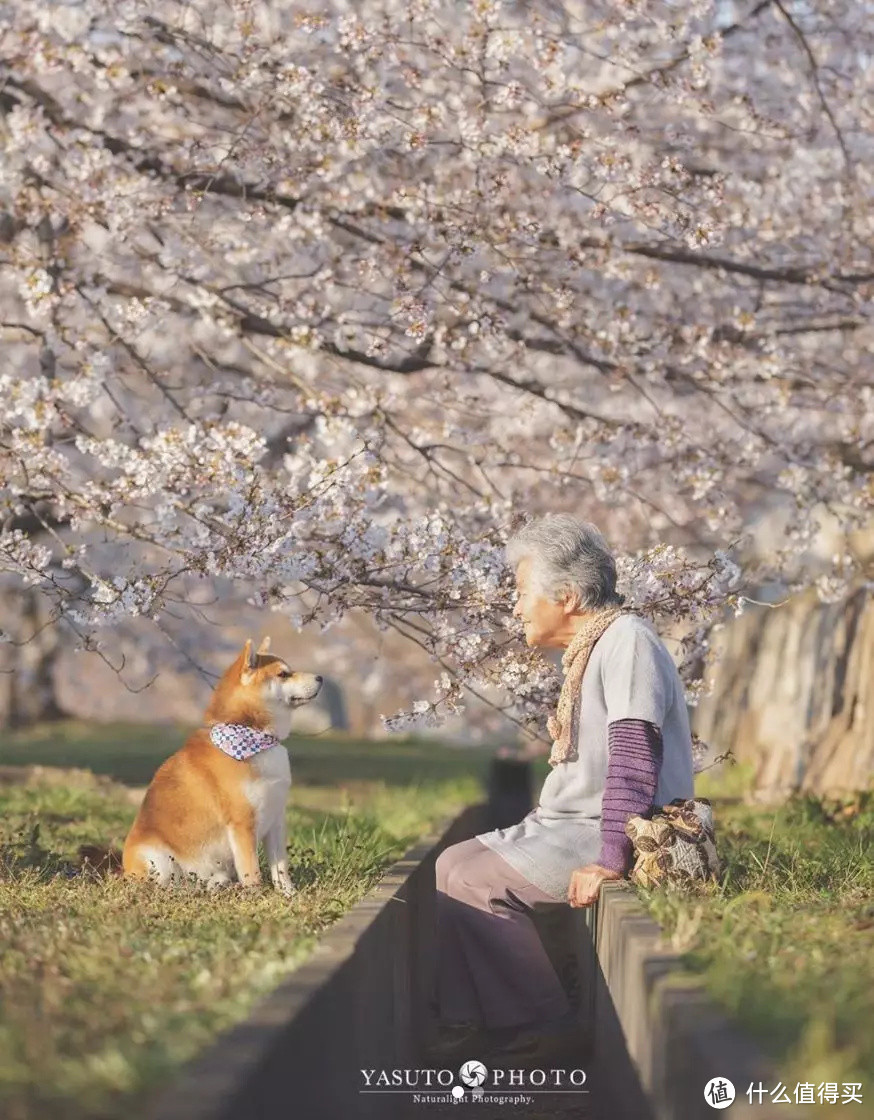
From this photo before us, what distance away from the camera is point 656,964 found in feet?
14.2

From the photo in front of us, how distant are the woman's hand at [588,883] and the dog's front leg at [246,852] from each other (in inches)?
52.7

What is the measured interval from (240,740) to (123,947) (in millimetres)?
1768

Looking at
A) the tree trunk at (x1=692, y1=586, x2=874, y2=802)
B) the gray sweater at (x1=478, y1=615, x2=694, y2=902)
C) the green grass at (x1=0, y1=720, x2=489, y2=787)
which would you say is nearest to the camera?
the gray sweater at (x1=478, y1=615, x2=694, y2=902)

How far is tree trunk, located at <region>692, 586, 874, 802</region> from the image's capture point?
41.3 ft

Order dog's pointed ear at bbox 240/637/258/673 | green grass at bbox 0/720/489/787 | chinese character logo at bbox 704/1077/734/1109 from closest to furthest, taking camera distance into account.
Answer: chinese character logo at bbox 704/1077/734/1109 < dog's pointed ear at bbox 240/637/258/673 < green grass at bbox 0/720/489/787

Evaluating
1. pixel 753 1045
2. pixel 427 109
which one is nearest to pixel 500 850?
pixel 753 1045

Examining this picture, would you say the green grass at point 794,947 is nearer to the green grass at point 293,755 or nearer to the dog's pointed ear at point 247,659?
the dog's pointed ear at point 247,659

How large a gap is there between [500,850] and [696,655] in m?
3.18

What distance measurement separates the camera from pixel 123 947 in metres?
4.82

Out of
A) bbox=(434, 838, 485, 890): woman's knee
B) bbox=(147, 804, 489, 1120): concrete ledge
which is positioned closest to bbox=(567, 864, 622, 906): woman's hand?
bbox=(434, 838, 485, 890): woman's knee

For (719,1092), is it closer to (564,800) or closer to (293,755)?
(564,800)

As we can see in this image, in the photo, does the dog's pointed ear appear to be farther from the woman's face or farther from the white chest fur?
the woman's face

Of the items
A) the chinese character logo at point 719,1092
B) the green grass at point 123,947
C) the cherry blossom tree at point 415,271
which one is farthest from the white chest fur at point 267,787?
the chinese character logo at point 719,1092

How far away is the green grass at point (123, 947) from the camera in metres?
3.22
